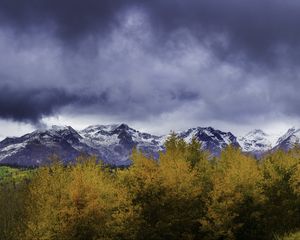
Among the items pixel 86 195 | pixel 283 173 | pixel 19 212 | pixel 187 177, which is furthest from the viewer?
pixel 19 212

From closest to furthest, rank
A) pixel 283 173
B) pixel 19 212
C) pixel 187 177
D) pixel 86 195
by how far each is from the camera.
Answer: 1. pixel 86 195
2. pixel 187 177
3. pixel 283 173
4. pixel 19 212

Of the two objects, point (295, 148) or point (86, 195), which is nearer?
point (86, 195)

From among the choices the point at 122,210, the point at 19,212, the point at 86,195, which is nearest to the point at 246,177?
the point at 122,210

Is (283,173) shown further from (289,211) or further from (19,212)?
(19,212)

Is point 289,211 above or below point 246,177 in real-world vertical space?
below

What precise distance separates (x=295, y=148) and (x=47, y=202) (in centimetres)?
4544

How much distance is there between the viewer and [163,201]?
67625mm

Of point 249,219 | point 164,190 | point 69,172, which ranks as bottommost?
point 249,219

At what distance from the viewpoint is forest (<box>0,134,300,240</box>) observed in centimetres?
6425

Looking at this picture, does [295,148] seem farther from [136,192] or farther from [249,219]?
[136,192]

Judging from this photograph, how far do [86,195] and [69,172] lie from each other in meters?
10.9

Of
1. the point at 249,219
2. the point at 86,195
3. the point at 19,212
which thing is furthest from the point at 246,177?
the point at 19,212

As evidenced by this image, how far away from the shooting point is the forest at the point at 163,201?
64.2m

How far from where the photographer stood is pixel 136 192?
6819 cm
